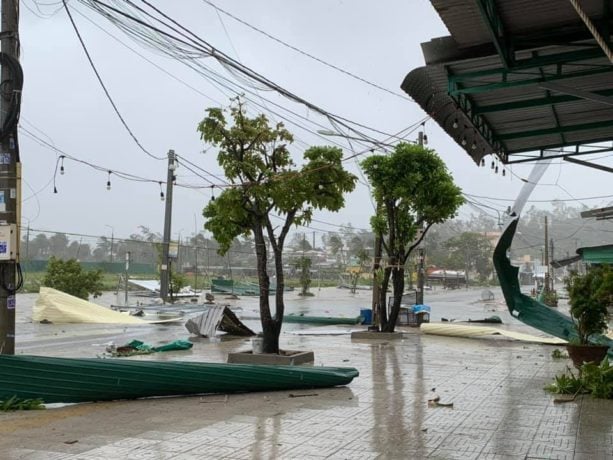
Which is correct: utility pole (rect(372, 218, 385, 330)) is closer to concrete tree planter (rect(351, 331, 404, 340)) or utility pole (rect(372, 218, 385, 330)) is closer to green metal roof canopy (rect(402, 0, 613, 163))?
concrete tree planter (rect(351, 331, 404, 340))

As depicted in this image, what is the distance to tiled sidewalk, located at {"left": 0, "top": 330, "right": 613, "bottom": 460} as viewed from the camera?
590cm

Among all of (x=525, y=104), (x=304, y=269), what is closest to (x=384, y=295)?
(x=525, y=104)

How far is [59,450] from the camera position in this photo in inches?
231

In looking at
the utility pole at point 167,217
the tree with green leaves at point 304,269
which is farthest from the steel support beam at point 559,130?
the tree with green leaves at point 304,269

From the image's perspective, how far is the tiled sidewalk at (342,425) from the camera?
590cm

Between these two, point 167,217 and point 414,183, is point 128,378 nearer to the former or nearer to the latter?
point 414,183

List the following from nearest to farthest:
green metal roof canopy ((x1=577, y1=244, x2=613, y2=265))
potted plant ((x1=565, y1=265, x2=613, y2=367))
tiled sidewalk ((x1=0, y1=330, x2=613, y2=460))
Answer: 1. tiled sidewalk ((x1=0, y1=330, x2=613, y2=460))
2. potted plant ((x1=565, y1=265, x2=613, y2=367))
3. green metal roof canopy ((x1=577, y1=244, x2=613, y2=265))

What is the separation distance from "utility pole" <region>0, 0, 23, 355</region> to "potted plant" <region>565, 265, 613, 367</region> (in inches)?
324

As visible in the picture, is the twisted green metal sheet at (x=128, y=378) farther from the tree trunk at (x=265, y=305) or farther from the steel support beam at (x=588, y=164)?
the steel support beam at (x=588, y=164)

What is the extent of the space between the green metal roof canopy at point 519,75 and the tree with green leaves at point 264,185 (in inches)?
139

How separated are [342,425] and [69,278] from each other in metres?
22.3

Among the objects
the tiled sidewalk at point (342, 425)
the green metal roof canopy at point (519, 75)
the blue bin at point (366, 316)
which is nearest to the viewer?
the green metal roof canopy at point (519, 75)

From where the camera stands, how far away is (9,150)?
8031 millimetres

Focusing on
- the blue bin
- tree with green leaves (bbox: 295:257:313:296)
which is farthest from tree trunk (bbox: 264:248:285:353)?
tree with green leaves (bbox: 295:257:313:296)
